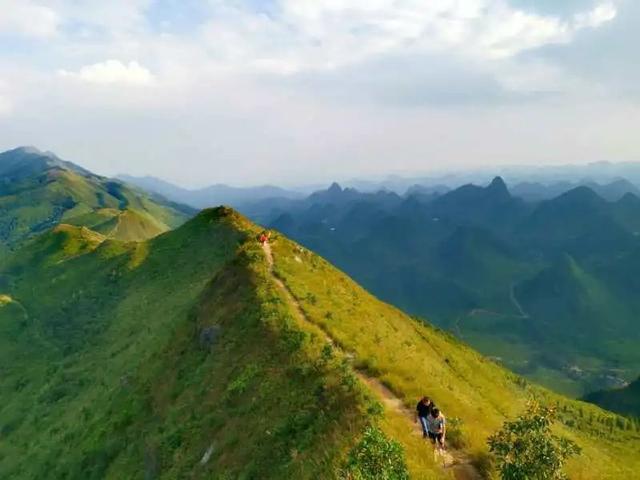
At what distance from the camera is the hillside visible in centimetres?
2994

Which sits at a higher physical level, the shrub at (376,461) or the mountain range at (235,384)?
the shrub at (376,461)

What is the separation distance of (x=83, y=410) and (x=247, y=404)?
131 ft

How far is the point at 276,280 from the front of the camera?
5594 cm

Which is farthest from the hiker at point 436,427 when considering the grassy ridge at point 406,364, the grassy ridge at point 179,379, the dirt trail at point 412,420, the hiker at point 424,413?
the grassy ridge at point 179,379

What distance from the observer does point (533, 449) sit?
75.7 ft

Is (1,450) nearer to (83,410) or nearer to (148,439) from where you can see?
(83,410)

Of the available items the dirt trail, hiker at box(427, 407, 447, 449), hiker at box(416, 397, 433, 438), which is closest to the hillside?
the dirt trail

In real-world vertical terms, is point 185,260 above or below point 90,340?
above

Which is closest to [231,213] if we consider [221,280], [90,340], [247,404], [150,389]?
[90,340]

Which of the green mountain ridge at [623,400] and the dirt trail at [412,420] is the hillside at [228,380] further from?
the green mountain ridge at [623,400]

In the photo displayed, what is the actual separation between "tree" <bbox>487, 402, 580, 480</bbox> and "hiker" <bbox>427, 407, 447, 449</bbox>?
3200 mm

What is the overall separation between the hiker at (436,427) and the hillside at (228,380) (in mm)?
882

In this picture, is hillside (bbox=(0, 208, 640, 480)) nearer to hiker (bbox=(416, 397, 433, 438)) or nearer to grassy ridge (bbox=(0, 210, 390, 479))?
grassy ridge (bbox=(0, 210, 390, 479))

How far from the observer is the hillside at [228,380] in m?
29.9
